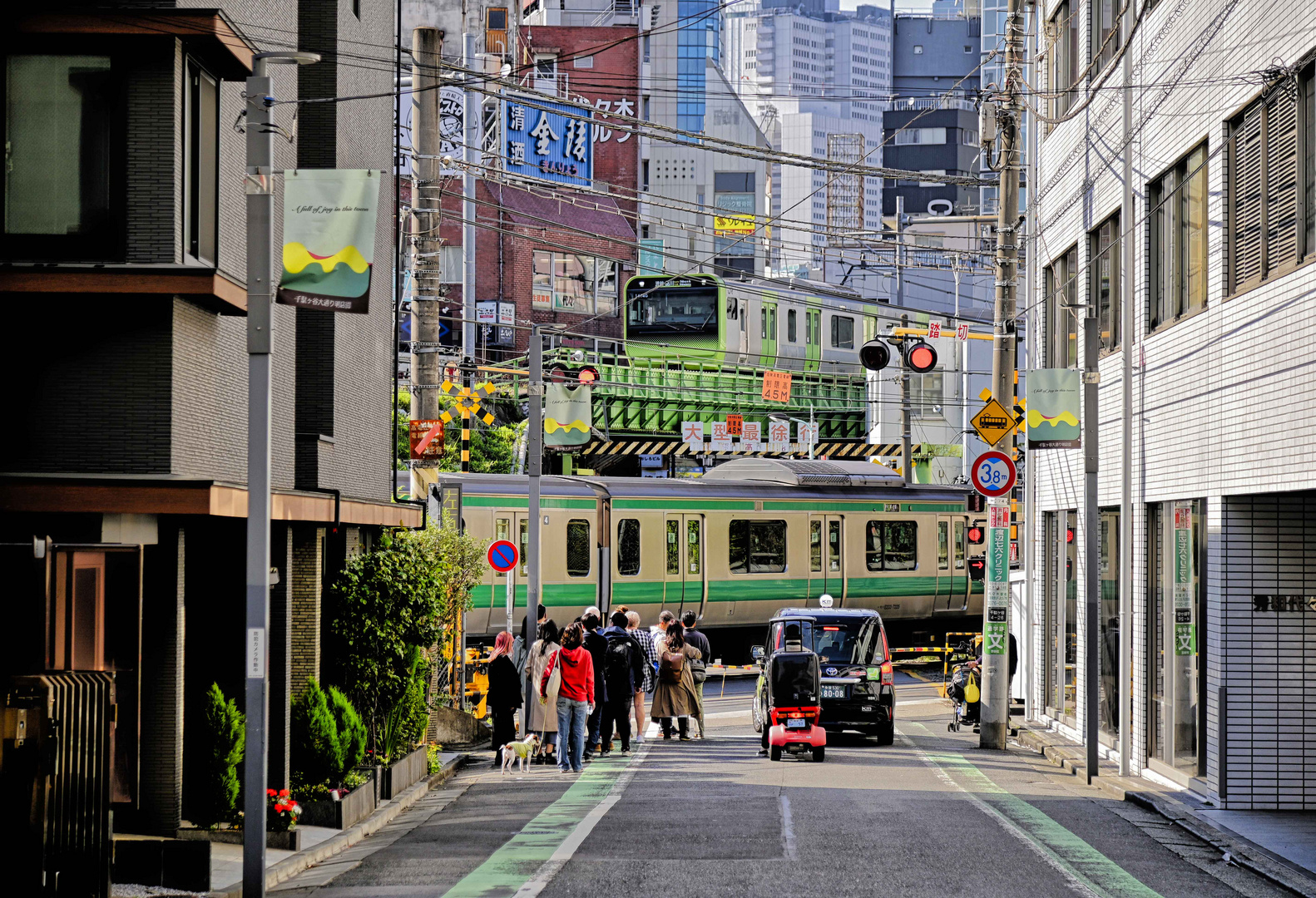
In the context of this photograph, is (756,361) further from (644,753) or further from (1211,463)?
(1211,463)

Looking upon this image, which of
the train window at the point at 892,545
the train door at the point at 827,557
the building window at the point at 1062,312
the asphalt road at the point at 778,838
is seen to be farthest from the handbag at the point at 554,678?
the train window at the point at 892,545

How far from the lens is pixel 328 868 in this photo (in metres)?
13.0

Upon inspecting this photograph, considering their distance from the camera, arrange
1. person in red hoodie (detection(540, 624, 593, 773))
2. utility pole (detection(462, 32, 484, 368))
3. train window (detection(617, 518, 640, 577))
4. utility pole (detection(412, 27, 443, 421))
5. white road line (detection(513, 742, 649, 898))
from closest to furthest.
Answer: white road line (detection(513, 742, 649, 898))
person in red hoodie (detection(540, 624, 593, 773))
utility pole (detection(412, 27, 443, 421))
train window (detection(617, 518, 640, 577))
utility pole (detection(462, 32, 484, 368))

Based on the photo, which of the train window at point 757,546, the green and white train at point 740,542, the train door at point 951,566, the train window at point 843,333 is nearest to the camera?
the green and white train at point 740,542

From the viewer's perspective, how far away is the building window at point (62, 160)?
41.2 feet

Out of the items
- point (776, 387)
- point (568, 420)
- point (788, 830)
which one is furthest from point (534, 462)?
point (776, 387)

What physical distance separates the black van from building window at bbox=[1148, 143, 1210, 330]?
5653 mm

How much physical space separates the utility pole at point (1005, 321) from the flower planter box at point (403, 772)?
792cm

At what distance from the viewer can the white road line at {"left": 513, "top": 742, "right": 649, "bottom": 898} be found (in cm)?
1152

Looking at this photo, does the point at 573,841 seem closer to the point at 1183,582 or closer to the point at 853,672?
the point at 1183,582

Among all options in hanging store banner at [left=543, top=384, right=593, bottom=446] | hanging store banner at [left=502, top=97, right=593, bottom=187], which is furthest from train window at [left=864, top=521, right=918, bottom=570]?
hanging store banner at [left=502, top=97, right=593, bottom=187]

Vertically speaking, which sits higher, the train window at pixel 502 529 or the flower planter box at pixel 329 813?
the train window at pixel 502 529

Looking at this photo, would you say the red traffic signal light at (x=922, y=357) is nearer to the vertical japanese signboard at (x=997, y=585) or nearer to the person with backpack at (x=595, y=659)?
the vertical japanese signboard at (x=997, y=585)

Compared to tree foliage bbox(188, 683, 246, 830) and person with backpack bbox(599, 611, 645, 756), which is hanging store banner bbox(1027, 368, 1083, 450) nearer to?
person with backpack bbox(599, 611, 645, 756)
